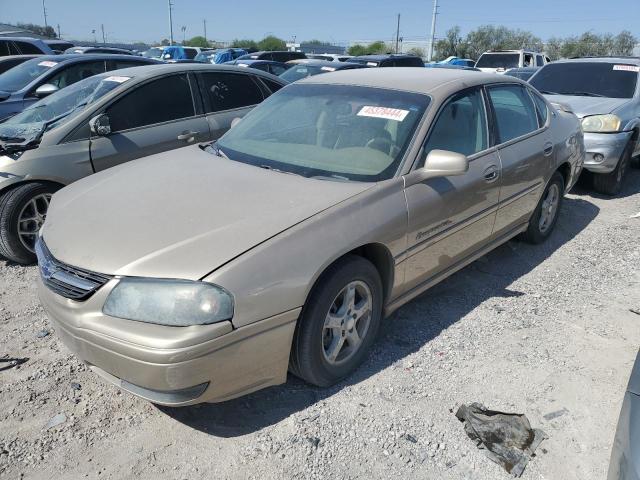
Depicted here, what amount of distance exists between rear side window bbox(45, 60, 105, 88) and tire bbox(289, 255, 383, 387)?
536 cm

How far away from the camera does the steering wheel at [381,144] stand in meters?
3.15

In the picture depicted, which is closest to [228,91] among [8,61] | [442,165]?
[442,165]

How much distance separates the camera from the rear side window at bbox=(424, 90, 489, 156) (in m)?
3.31

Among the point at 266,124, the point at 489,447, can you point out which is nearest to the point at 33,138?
the point at 266,124

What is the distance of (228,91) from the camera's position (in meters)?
5.73

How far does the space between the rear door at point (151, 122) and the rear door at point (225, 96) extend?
0.13 meters

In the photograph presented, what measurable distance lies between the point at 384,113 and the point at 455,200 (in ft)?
2.32

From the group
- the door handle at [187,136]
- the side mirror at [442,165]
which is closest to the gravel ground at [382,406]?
the side mirror at [442,165]

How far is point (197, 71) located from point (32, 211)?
2164mm

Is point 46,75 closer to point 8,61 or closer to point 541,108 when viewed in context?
point 8,61

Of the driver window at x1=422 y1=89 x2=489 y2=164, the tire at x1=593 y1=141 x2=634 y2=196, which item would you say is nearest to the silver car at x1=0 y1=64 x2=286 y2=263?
the driver window at x1=422 y1=89 x2=489 y2=164

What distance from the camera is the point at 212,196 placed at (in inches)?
110

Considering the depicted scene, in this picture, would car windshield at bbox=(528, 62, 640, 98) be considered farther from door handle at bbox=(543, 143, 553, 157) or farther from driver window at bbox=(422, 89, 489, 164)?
driver window at bbox=(422, 89, 489, 164)

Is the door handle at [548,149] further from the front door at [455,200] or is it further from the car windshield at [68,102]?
the car windshield at [68,102]
